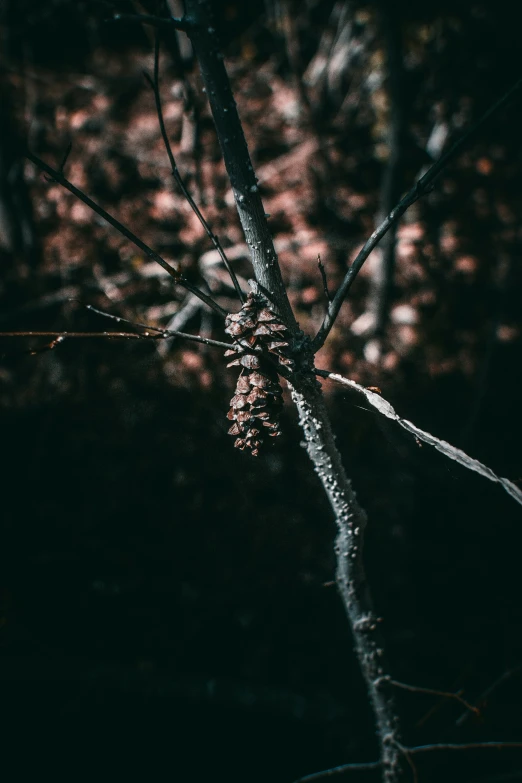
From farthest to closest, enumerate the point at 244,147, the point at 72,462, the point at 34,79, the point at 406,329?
the point at 34,79, the point at 406,329, the point at 72,462, the point at 244,147

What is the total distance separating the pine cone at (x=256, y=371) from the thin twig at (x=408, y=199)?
0.13 metres

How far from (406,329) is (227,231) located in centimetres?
163

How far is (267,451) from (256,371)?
1583 millimetres

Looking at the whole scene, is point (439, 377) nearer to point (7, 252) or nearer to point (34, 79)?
point (7, 252)

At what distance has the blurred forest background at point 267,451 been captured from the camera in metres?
2.21

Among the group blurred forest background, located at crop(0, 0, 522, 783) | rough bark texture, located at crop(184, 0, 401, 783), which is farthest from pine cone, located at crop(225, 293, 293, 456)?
blurred forest background, located at crop(0, 0, 522, 783)

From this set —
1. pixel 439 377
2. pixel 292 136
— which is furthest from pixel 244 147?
pixel 292 136

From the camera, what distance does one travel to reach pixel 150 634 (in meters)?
2.36

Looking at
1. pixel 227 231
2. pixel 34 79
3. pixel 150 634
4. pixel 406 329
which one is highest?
pixel 34 79

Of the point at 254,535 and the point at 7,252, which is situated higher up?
the point at 7,252

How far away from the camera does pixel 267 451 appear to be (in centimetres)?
258

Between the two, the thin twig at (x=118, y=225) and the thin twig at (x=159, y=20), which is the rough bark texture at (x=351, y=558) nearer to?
the thin twig at (x=118, y=225)

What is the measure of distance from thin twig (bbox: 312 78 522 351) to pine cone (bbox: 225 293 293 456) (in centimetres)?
13

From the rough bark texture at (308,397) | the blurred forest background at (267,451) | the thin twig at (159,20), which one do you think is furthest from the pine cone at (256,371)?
the blurred forest background at (267,451)
